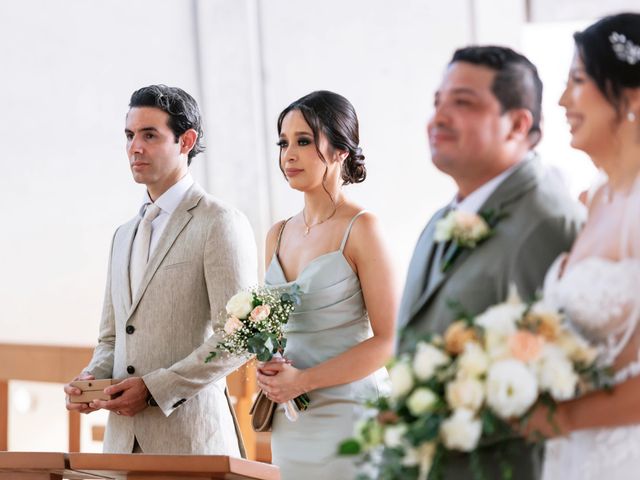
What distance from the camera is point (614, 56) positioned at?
2.44 m

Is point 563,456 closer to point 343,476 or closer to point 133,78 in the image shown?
point 343,476

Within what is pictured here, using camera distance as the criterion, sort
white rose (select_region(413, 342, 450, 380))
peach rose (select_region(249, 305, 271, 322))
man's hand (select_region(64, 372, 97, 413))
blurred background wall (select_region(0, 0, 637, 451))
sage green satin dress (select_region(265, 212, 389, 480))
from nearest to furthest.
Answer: white rose (select_region(413, 342, 450, 380)) → peach rose (select_region(249, 305, 271, 322)) → sage green satin dress (select_region(265, 212, 389, 480)) → man's hand (select_region(64, 372, 97, 413)) → blurred background wall (select_region(0, 0, 637, 451))

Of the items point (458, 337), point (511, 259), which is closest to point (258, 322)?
point (511, 259)

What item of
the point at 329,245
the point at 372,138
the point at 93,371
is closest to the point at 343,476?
the point at 329,245

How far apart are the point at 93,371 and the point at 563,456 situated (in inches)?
83.5

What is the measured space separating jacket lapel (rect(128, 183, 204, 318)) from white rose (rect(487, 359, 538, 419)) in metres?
2.07

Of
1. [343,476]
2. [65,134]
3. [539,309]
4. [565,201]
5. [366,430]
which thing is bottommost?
[343,476]

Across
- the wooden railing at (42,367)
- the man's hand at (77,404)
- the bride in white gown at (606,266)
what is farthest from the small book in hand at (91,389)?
the wooden railing at (42,367)

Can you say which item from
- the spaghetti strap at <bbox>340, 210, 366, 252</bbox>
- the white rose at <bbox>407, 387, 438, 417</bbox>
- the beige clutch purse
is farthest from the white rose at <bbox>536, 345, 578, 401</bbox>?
the beige clutch purse

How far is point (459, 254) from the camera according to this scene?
255cm

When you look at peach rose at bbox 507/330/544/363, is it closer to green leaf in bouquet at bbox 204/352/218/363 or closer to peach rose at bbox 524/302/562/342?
peach rose at bbox 524/302/562/342

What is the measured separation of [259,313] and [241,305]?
0.23 feet

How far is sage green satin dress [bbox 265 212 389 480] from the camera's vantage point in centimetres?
367

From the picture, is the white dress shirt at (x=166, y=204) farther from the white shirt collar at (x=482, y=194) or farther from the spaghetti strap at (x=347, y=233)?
the white shirt collar at (x=482, y=194)
